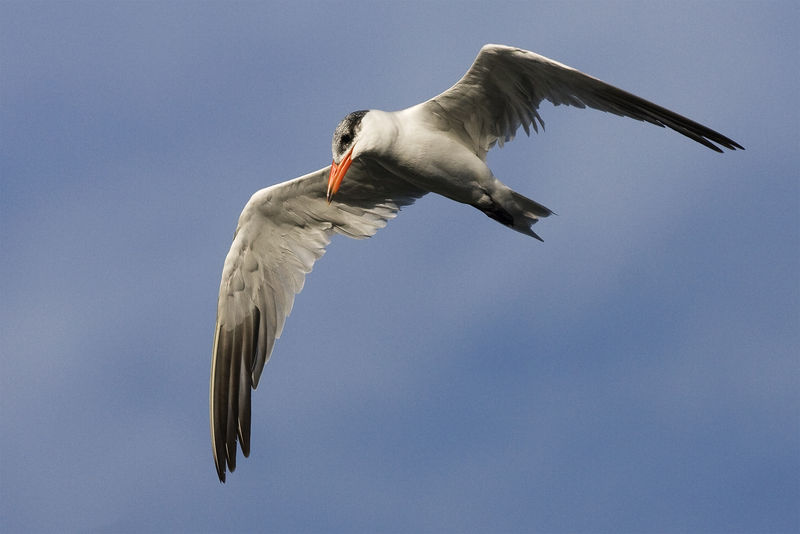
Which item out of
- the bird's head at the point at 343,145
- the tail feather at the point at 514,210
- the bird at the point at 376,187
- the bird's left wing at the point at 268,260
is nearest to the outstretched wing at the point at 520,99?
the bird at the point at 376,187

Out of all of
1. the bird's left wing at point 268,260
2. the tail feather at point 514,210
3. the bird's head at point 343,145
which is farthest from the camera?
the bird's left wing at point 268,260

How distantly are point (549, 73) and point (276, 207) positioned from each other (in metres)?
3.36

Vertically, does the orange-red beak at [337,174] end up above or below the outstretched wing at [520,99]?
below

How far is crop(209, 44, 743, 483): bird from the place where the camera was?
9500 mm

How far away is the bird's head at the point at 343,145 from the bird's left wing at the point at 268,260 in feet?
2.43

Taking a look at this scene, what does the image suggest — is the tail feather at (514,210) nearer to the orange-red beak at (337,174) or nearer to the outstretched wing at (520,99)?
the outstretched wing at (520,99)

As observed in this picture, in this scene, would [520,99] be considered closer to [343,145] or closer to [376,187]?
[343,145]

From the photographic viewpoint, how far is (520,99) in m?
9.96

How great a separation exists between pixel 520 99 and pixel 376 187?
1991mm

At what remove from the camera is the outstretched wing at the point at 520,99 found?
916 cm

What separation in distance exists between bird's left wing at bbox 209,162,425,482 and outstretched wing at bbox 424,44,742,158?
1231mm

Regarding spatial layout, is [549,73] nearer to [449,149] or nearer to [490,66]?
[490,66]

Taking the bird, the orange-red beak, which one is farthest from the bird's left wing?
the orange-red beak

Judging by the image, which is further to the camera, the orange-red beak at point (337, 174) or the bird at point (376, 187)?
the orange-red beak at point (337, 174)
